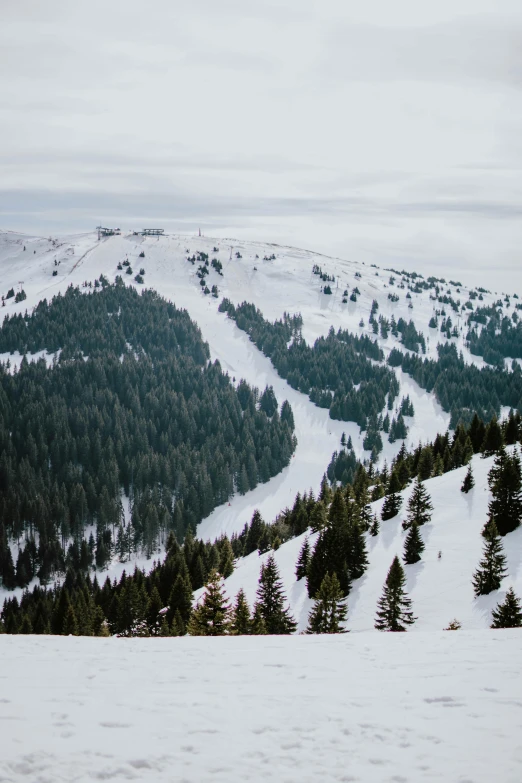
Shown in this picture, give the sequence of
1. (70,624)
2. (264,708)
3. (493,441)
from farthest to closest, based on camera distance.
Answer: (493,441) → (70,624) → (264,708)

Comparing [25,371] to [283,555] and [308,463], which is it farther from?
[283,555]

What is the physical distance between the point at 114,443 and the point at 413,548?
4219 inches

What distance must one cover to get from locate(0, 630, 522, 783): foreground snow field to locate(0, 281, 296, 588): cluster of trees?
313 ft

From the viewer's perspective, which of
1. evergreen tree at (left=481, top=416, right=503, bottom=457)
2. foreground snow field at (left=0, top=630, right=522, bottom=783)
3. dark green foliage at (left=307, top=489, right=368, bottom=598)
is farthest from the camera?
evergreen tree at (left=481, top=416, right=503, bottom=457)

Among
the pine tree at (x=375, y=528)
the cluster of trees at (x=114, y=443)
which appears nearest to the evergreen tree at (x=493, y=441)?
the pine tree at (x=375, y=528)

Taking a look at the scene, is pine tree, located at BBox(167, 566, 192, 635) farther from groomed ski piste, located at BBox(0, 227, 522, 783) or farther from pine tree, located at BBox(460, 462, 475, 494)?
groomed ski piste, located at BBox(0, 227, 522, 783)

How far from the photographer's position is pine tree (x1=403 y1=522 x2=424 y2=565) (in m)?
45.1

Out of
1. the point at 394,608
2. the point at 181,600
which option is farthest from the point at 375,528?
the point at 181,600

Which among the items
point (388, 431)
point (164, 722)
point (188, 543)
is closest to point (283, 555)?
point (188, 543)

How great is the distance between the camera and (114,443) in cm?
13688

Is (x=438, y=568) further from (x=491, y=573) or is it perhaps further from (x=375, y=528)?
(x=375, y=528)

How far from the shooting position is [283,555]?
60.4 m

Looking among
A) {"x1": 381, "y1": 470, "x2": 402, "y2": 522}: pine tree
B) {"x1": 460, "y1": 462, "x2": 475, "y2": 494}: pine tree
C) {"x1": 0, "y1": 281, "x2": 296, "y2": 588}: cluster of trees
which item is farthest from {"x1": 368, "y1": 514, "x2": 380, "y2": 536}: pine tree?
{"x1": 0, "y1": 281, "x2": 296, "y2": 588}: cluster of trees

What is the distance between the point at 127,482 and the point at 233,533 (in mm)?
36259
